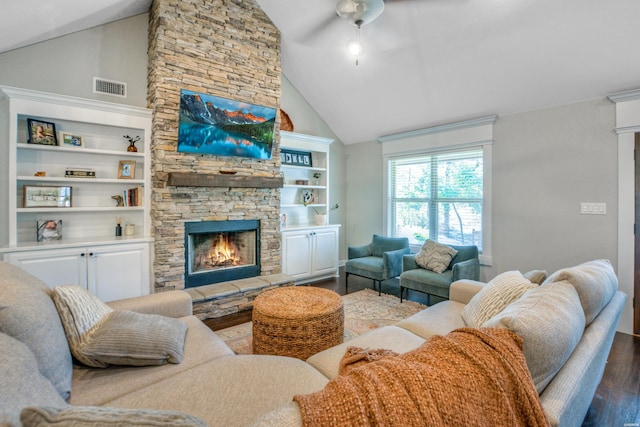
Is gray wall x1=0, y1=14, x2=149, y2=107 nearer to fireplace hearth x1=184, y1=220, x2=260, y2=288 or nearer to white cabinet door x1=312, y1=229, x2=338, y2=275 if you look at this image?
fireplace hearth x1=184, y1=220, x2=260, y2=288

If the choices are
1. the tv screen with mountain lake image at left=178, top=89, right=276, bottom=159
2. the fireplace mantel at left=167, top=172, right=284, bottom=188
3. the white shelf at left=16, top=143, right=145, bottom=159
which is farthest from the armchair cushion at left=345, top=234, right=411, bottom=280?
the white shelf at left=16, top=143, right=145, bottom=159

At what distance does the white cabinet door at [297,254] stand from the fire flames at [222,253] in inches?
27.1

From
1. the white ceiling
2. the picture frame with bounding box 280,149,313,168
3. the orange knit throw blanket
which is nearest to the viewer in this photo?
the orange knit throw blanket

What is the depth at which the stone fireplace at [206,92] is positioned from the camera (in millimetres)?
3287

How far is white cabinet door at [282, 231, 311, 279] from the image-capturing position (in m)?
4.34

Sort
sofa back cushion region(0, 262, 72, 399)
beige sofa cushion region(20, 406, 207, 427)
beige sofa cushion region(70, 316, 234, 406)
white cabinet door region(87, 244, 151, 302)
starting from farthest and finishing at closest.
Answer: white cabinet door region(87, 244, 151, 302) < beige sofa cushion region(70, 316, 234, 406) < sofa back cushion region(0, 262, 72, 399) < beige sofa cushion region(20, 406, 207, 427)

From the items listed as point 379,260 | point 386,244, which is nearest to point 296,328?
point 379,260

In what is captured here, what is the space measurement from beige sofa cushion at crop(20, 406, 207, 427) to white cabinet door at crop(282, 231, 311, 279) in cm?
371

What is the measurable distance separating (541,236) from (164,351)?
3858 millimetres

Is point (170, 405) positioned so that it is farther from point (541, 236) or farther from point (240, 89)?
point (541, 236)

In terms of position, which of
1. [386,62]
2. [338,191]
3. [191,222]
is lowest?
[191,222]

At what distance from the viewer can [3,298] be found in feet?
3.87

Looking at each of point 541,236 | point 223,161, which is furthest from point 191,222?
point 541,236

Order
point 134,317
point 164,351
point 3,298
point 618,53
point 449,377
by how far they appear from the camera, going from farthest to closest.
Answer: point 618,53 < point 134,317 < point 164,351 < point 3,298 < point 449,377
